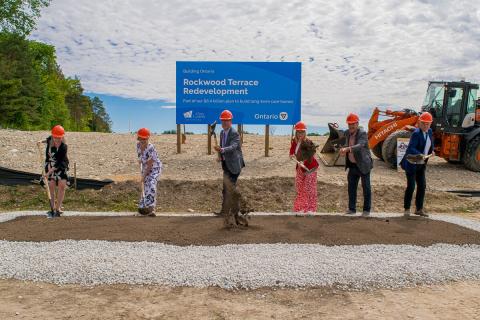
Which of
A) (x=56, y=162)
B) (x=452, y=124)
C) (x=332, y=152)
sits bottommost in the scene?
(x=332, y=152)

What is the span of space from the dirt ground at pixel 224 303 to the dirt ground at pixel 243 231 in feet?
4.81

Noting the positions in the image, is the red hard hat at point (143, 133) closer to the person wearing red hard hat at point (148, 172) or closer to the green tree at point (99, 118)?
the person wearing red hard hat at point (148, 172)

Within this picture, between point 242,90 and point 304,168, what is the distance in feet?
24.9

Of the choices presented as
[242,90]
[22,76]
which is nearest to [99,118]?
[22,76]

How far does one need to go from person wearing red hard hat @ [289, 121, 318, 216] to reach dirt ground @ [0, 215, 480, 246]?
0.64 meters

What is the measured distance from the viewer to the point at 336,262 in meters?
5.22

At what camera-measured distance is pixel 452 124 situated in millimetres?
14711

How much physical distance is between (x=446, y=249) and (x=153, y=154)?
4.63m

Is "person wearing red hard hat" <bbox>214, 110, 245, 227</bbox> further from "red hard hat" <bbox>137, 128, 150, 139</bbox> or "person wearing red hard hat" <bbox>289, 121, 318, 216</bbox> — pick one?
"red hard hat" <bbox>137, 128, 150, 139</bbox>

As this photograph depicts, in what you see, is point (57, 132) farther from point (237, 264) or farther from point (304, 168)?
point (304, 168)

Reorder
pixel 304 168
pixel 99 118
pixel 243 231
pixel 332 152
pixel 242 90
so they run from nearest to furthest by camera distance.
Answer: pixel 243 231 < pixel 304 168 < pixel 242 90 < pixel 332 152 < pixel 99 118

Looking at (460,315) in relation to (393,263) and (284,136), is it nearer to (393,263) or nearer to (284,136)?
(393,263)

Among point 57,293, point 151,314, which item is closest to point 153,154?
point 57,293

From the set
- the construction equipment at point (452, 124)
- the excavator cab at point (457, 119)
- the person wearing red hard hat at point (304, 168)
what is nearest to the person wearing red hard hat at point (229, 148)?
the person wearing red hard hat at point (304, 168)
